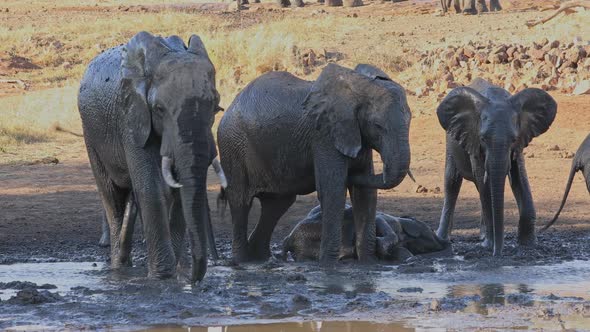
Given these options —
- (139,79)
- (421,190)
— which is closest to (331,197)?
(139,79)

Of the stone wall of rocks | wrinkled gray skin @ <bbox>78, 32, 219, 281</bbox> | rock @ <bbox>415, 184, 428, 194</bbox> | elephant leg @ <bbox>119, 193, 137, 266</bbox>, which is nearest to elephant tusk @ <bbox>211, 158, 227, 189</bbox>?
wrinkled gray skin @ <bbox>78, 32, 219, 281</bbox>

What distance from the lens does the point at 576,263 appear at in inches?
419

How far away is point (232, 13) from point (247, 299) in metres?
30.3

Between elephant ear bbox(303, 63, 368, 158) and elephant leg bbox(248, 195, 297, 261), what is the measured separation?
1.02 meters

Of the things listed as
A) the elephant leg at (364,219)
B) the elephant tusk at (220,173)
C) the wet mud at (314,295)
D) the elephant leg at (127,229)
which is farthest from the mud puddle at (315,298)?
the elephant tusk at (220,173)

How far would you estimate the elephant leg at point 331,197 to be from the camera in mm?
10039

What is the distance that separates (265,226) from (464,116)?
2000 millimetres

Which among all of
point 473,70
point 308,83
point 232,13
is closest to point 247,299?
point 308,83

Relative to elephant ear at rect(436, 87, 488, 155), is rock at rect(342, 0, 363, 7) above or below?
below

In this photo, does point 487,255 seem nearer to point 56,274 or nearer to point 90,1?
point 56,274

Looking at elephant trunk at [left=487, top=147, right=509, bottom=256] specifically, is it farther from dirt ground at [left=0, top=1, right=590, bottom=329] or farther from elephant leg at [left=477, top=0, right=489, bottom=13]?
elephant leg at [left=477, top=0, right=489, bottom=13]

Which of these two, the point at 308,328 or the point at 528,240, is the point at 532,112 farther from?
the point at 308,328

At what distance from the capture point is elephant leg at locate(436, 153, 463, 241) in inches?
482

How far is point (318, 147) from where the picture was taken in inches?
404
